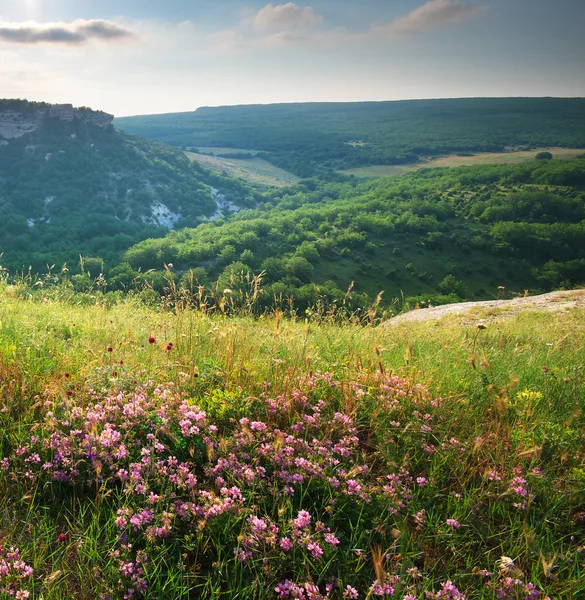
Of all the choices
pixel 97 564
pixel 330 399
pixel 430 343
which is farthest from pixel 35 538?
pixel 430 343

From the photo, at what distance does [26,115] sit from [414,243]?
107 m

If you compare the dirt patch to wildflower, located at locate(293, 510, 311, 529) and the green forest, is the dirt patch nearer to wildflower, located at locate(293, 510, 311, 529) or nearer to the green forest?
wildflower, located at locate(293, 510, 311, 529)

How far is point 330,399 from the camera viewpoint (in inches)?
125

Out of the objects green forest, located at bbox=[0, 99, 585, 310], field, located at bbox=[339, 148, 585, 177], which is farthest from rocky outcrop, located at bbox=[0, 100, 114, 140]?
field, located at bbox=[339, 148, 585, 177]

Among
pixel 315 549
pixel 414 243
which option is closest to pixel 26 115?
pixel 414 243

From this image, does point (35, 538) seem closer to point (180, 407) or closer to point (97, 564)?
point (97, 564)

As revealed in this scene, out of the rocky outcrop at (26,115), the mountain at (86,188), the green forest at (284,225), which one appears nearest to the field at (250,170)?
the green forest at (284,225)

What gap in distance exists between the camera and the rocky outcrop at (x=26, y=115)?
106 metres

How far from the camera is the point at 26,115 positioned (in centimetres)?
10938

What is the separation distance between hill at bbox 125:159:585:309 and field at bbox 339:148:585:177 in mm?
37737

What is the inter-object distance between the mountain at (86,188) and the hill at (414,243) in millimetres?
13476

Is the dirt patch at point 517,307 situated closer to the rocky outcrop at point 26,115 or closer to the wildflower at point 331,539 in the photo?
the wildflower at point 331,539

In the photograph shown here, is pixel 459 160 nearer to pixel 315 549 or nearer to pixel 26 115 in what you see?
pixel 26 115

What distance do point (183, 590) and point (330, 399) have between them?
1.65m
